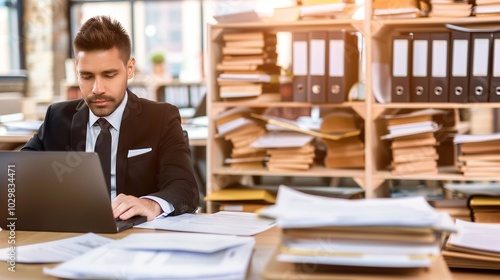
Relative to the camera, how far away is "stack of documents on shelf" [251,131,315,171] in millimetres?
3327

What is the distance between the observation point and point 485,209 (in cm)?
297

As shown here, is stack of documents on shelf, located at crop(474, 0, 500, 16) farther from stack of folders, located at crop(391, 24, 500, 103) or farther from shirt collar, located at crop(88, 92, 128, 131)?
shirt collar, located at crop(88, 92, 128, 131)

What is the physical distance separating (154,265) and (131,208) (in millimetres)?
577

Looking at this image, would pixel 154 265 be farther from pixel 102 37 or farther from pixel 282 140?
pixel 282 140

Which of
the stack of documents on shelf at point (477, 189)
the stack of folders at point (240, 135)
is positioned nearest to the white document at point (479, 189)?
the stack of documents on shelf at point (477, 189)

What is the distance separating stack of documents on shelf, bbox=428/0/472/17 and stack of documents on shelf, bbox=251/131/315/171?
85 cm

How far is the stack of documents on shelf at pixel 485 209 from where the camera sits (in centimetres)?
294

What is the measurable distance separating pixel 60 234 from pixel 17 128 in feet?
7.52

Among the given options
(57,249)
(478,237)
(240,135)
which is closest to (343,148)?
(240,135)

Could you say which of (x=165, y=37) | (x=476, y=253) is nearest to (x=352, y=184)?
(x=476, y=253)

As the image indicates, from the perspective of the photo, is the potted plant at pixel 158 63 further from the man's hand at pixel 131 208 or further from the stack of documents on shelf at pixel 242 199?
the man's hand at pixel 131 208

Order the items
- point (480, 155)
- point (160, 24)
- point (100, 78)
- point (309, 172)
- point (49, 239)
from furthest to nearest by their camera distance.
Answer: point (160, 24) < point (309, 172) < point (480, 155) < point (100, 78) < point (49, 239)

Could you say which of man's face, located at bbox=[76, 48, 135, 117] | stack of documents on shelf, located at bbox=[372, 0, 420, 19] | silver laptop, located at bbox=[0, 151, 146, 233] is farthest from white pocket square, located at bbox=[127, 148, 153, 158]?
stack of documents on shelf, located at bbox=[372, 0, 420, 19]

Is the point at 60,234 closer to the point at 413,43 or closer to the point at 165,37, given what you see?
the point at 413,43
